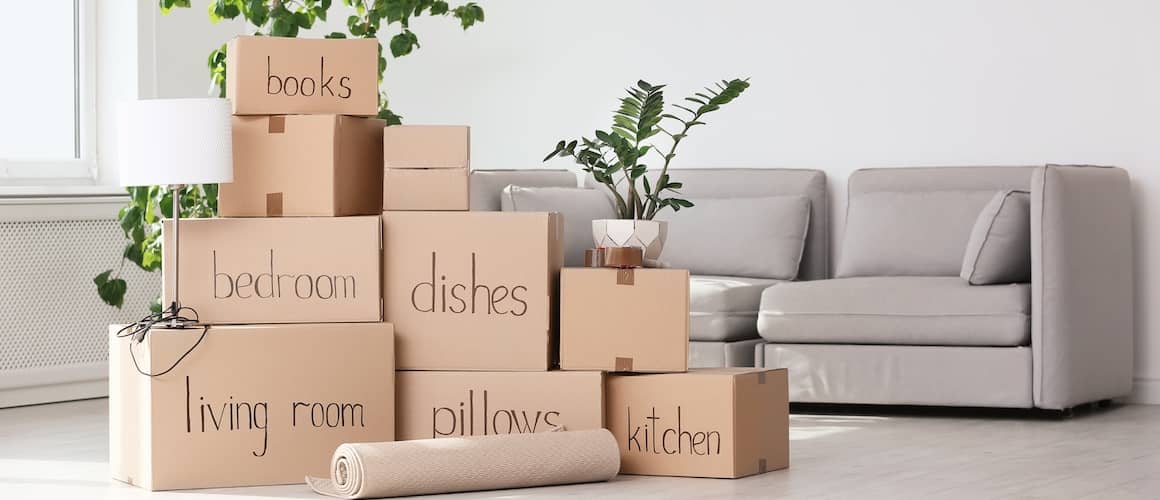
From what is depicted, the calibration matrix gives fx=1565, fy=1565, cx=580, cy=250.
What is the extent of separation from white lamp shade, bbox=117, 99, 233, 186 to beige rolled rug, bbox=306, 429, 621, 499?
671mm

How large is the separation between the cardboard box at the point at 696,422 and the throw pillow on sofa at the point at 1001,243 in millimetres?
1313

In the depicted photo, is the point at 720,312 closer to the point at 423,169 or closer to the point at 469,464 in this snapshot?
the point at 423,169

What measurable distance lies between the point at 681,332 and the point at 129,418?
1.23 m

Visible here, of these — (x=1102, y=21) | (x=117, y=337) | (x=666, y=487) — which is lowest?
(x=666, y=487)

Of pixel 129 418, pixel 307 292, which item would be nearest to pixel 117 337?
pixel 129 418

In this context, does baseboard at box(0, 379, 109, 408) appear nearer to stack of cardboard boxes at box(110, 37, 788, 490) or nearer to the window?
the window

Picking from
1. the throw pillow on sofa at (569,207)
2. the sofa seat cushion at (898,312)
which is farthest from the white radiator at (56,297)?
the sofa seat cushion at (898,312)

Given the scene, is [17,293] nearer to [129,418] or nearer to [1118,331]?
[129,418]

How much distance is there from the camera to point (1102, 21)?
5129mm

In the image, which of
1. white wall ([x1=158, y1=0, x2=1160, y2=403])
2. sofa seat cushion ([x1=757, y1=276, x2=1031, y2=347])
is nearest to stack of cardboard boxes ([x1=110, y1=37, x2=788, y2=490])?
sofa seat cushion ([x1=757, y1=276, x2=1031, y2=347])

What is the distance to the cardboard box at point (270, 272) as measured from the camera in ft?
11.4

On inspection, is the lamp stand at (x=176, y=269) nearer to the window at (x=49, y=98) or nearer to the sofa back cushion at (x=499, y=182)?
the sofa back cushion at (x=499, y=182)

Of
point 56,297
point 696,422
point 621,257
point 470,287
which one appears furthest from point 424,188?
point 56,297

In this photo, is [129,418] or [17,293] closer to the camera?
[129,418]
